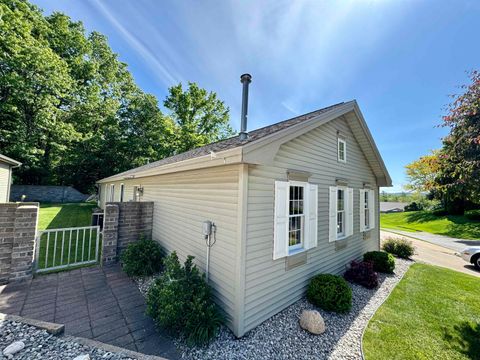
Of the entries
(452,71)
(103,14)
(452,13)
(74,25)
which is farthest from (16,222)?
(74,25)

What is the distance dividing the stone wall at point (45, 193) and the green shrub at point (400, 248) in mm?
30119

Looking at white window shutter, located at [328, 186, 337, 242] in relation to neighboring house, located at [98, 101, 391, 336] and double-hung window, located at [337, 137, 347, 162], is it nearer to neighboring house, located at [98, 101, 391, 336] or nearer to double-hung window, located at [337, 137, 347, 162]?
neighboring house, located at [98, 101, 391, 336]

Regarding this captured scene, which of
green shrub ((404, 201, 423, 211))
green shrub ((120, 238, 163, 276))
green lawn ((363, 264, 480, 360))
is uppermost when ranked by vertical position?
green shrub ((404, 201, 423, 211))

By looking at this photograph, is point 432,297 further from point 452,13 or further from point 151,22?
point 151,22

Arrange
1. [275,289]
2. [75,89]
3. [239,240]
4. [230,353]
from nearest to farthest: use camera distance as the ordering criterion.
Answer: [230,353] < [239,240] < [275,289] < [75,89]

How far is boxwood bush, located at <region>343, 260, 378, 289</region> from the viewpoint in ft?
19.2

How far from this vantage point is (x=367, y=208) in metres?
8.40

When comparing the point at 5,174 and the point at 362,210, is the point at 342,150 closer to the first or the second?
the point at 362,210

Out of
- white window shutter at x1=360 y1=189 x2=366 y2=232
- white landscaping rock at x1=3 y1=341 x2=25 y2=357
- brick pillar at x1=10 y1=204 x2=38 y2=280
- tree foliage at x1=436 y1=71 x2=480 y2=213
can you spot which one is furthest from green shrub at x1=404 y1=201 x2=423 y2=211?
brick pillar at x1=10 y1=204 x2=38 y2=280

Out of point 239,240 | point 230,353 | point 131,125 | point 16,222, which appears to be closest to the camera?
point 230,353

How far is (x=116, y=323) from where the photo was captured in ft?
12.0

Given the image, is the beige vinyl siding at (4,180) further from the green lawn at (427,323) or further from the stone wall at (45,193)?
the green lawn at (427,323)

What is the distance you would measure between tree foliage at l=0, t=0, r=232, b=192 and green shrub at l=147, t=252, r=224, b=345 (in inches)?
829

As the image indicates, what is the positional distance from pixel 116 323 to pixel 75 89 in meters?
27.0
